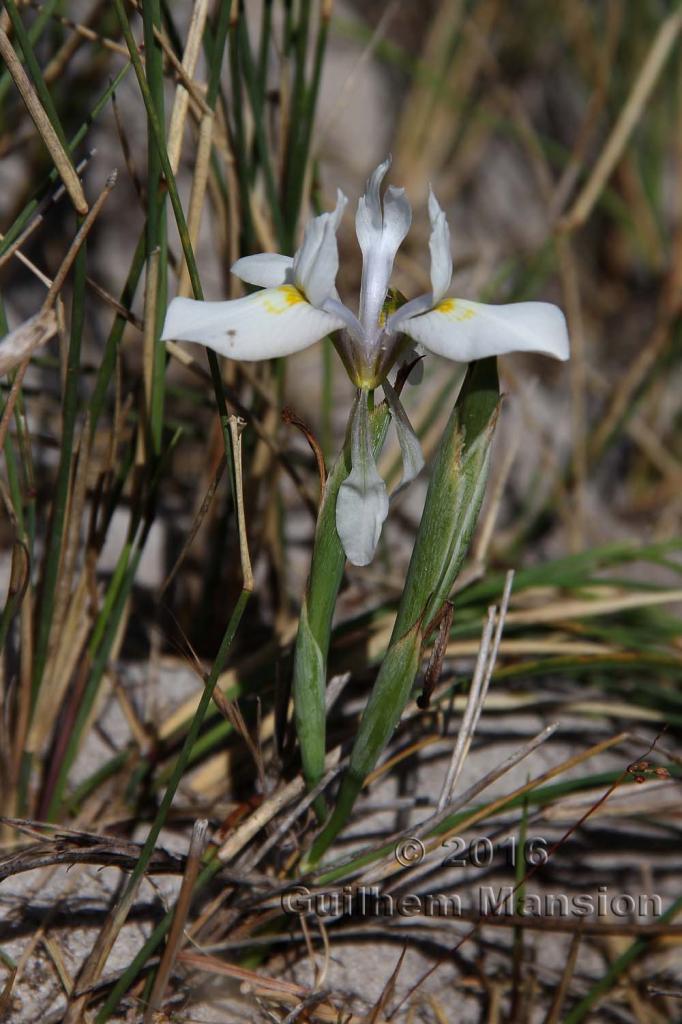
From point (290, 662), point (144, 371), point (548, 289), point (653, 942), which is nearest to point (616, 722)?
point (653, 942)

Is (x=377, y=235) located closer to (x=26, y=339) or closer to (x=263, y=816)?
(x=26, y=339)

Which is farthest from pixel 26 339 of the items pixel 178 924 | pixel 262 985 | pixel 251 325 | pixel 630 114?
pixel 630 114

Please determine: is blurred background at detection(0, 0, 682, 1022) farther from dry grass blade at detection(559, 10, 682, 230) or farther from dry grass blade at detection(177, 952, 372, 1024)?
dry grass blade at detection(177, 952, 372, 1024)

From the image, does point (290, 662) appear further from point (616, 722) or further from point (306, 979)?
point (616, 722)

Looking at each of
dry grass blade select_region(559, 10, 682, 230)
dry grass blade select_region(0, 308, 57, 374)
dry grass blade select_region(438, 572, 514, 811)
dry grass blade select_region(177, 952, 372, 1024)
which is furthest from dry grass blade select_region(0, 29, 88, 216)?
dry grass blade select_region(559, 10, 682, 230)

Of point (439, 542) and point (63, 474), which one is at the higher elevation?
point (63, 474)
